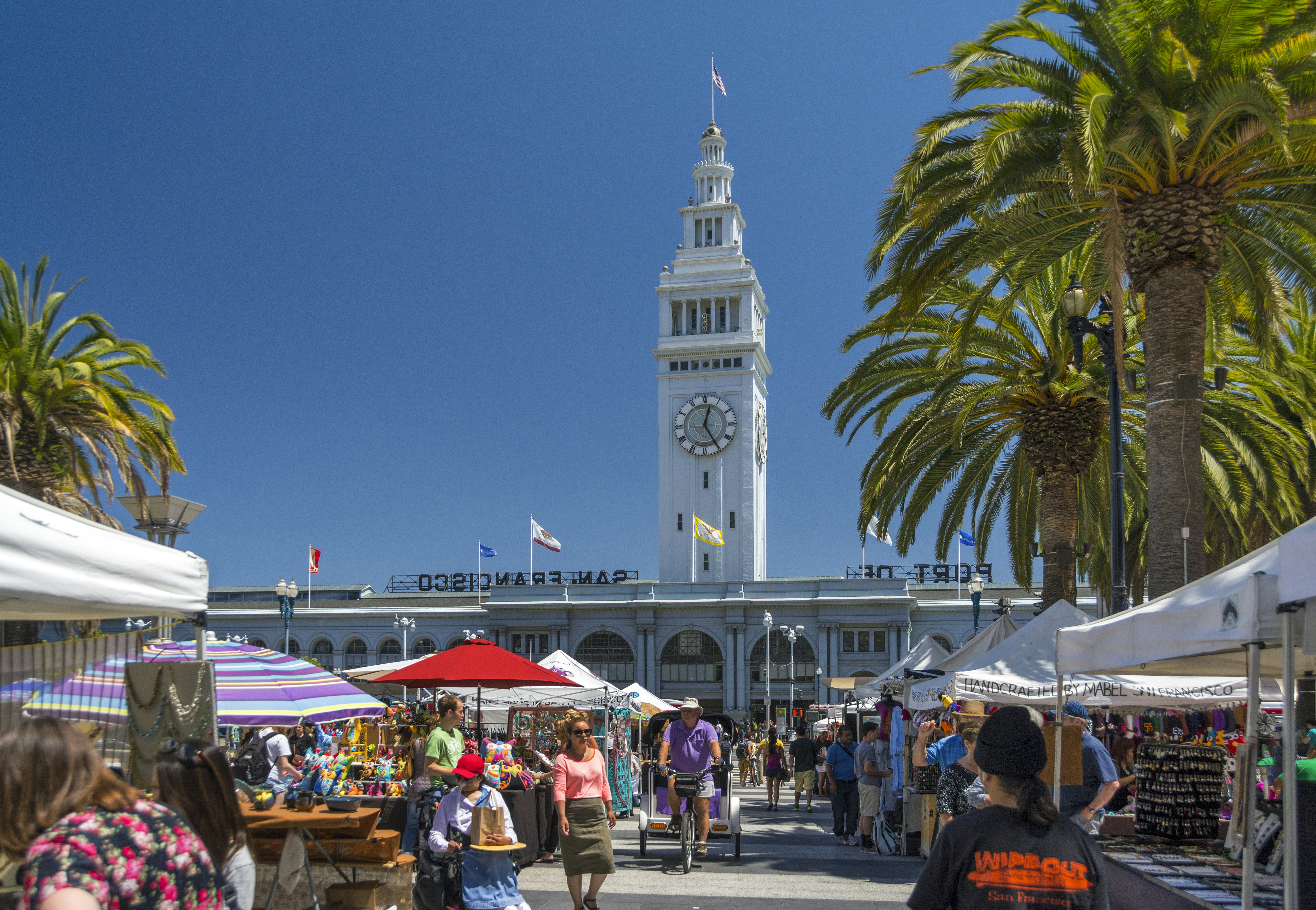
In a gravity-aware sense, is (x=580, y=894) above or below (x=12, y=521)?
below

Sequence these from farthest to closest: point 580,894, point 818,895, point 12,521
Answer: point 818,895, point 580,894, point 12,521

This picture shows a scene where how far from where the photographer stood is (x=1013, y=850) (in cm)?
377

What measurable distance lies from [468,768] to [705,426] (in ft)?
215

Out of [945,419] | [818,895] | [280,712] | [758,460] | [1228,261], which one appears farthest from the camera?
[758,460]

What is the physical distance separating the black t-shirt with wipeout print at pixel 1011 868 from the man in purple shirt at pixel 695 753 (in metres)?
9.91

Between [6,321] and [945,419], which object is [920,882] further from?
[6,321]

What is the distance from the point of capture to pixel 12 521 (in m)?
5.04

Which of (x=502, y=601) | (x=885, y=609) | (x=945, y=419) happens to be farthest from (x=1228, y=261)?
(x=502, y=601)

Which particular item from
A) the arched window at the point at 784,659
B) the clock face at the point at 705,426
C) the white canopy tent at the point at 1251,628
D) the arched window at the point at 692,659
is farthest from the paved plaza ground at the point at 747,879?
the clock face at the point at 705,426

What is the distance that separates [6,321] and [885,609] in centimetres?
5229

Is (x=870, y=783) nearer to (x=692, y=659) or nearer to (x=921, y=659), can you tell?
(x=921, y=659)

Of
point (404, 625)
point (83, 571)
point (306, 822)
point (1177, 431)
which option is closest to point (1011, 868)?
point (83, 571)

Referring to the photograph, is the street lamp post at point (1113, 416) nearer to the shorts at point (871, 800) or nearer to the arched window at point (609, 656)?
the shorts at point (871, 800)

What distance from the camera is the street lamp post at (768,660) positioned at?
58.7 m
